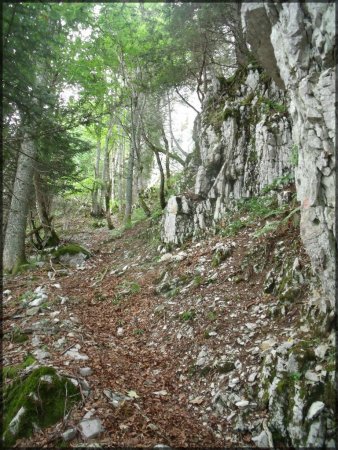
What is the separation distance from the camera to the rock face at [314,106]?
3.40 metres

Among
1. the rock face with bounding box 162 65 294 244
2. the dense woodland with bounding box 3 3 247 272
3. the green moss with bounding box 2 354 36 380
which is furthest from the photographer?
the dense woodland with bounding box 3 3 247 272

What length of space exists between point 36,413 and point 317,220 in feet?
14.4

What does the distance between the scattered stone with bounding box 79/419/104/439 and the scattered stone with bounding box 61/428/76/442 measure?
0.30 feet

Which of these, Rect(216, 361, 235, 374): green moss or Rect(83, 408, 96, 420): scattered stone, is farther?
Rect(216, 361, 235, 374): green moss

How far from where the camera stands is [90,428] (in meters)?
3.15

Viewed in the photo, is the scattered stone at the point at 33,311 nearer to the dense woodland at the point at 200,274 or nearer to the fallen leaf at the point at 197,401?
the dense woodland at the point at 200,274

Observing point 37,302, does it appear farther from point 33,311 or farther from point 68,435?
point 68,435

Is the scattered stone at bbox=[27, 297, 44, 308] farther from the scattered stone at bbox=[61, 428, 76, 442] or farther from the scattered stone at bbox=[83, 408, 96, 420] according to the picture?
the scattered stone at bbox=[61, 428, 76, 442]

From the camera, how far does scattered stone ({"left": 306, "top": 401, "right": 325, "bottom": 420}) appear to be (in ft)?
9.92

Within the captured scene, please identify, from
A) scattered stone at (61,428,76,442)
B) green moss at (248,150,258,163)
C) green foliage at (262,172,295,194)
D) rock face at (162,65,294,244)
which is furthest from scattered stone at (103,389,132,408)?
green moss at (248,150,258,163)

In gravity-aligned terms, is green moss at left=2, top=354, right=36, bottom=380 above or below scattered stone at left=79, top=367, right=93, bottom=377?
above

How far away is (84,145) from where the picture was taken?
9.83 meters

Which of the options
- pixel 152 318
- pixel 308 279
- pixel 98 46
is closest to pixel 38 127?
pixel 152 318

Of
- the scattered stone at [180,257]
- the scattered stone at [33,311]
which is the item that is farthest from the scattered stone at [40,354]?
the scattered stone at [180,257]
